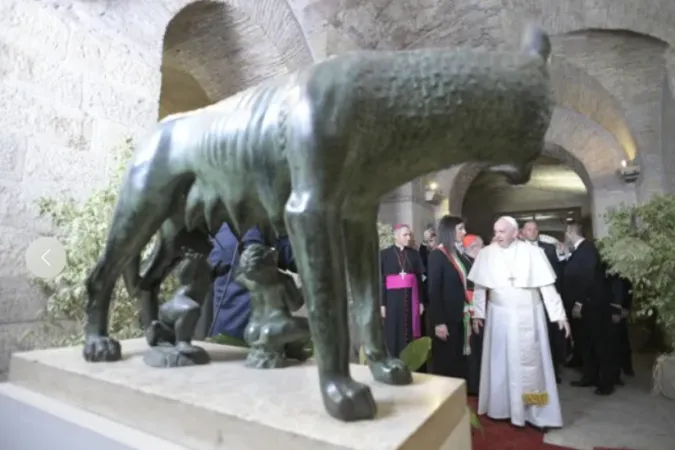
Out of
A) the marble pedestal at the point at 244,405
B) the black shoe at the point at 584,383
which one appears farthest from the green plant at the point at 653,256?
the marble pedestal at the point at 244,405

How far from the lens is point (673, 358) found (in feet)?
11.6

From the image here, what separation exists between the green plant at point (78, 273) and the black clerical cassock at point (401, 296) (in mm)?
1542

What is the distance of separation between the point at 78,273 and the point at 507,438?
2235mm

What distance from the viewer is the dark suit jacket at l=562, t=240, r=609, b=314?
345 centimetres

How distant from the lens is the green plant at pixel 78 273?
6.25 feet

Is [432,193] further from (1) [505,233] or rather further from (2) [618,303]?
(1) [505,233]

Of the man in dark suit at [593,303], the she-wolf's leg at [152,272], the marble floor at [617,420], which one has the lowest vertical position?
the marble floor at [617,420]

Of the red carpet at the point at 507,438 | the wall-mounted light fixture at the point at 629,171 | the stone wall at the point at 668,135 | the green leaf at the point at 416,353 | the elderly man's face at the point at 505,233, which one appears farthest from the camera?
the wall-mounted light fixture at the point at 629,171

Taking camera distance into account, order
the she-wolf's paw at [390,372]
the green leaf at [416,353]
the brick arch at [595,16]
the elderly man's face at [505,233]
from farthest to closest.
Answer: the brick arch at [595,16], the elderly man's face at [505,233], the green leaf at [416,353], the she-wolf's paw at [390,372]

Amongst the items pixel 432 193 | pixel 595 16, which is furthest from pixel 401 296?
pixel 432 193

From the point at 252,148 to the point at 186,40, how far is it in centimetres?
302

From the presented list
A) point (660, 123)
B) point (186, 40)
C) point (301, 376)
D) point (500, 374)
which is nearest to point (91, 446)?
point (301, 376)

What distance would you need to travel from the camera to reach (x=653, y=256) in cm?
329

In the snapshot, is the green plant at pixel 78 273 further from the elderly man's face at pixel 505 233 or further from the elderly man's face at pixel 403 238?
the elderly man's face at pixel 505 233
